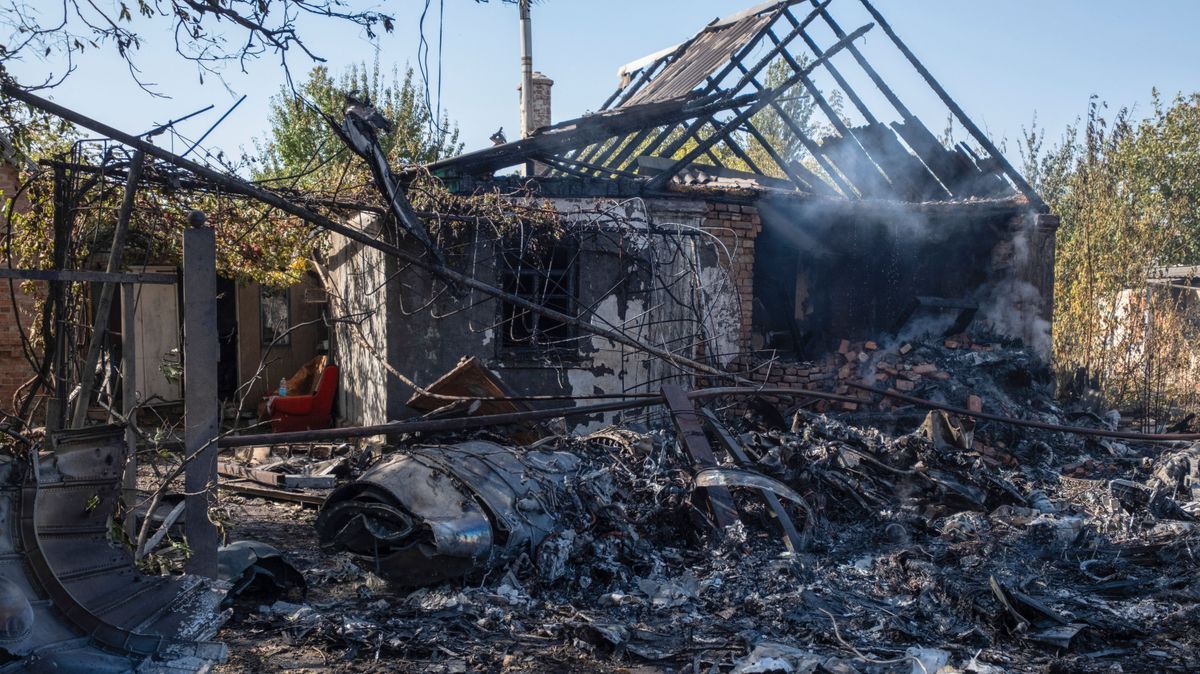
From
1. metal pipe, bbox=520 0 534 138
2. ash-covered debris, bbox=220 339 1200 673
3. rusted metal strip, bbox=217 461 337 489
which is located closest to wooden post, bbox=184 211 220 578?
ash-covered debris, bbox=220 339 1200 673

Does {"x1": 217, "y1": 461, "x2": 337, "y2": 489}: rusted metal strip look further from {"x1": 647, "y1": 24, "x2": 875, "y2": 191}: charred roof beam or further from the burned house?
{"x1": 647, "y1": 24, "x2": 875, "y2": 191}: charred roof beam

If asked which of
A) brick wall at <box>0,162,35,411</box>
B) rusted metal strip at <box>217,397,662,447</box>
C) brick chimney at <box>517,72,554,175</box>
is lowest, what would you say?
rusted metal strip at <box>217,397,662,447</box>

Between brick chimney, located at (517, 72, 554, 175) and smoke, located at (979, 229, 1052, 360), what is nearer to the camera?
smoke, located at (979, 229, 1052, 360)

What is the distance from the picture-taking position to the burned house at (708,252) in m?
10.5

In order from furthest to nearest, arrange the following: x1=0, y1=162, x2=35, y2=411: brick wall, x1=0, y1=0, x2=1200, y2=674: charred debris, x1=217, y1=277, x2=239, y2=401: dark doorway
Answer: x1=217, y1=277, x2=239, y2=401: dark doorway → x1=0, y1=162, x2=35, y2=411: brick wall → x1=0, y1=0, x2=1200, y2=674: charred debris

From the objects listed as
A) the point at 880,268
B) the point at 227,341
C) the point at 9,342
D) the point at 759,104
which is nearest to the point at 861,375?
the point at 880,268

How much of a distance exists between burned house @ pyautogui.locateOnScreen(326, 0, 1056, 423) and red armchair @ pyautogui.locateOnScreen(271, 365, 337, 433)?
0.30 meters

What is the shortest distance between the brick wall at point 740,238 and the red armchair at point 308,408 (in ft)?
19.8

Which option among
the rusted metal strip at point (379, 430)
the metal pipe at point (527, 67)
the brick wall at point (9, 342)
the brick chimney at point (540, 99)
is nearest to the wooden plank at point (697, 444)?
the rusted metal strip at point (379, 430)

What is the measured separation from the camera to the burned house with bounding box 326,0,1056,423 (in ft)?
34.3

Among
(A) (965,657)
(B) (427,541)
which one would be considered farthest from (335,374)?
(A) (965,657)

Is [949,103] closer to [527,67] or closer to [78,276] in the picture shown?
[527,67]

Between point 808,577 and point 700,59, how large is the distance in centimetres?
958

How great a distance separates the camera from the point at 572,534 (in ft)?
19.5
